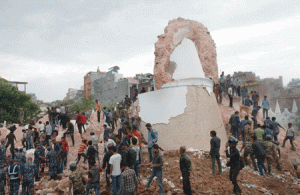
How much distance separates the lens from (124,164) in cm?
593

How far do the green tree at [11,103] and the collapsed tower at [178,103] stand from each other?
23684 millimetres

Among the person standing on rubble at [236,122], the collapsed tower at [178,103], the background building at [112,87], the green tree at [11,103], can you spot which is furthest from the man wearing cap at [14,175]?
the background building at [112,87]

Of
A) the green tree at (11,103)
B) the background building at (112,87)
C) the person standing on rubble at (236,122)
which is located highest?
the background building at (112,87)

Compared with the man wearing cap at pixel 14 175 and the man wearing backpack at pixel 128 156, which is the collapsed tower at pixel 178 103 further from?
the man wearing cap at pixel 14 175

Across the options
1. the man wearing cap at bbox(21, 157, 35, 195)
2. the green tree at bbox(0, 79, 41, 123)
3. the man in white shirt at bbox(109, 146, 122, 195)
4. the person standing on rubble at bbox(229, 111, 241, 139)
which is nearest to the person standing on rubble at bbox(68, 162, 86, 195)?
the man in white shirt at bbox(109, 146, 122, 195)

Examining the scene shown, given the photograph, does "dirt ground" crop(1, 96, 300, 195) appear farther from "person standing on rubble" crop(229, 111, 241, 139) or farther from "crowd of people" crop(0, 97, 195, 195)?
"person standing on rubble" crop(229, 111, 241, 139)

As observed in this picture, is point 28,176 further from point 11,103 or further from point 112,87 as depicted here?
point 112,87

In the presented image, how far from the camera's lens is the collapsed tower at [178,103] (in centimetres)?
1020

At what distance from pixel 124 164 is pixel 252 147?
499 centimetres

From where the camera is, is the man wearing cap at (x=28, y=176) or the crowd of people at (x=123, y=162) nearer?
the crowd of people at (x=123, y=162)

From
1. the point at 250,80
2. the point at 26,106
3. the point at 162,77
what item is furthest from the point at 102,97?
the point at 162,77

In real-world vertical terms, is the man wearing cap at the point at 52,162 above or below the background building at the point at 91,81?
below

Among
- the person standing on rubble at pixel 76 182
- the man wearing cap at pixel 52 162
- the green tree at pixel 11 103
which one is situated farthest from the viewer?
the green tree at pixel 11 103

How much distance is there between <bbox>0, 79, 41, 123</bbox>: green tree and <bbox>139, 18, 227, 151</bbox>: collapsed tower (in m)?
23.7
